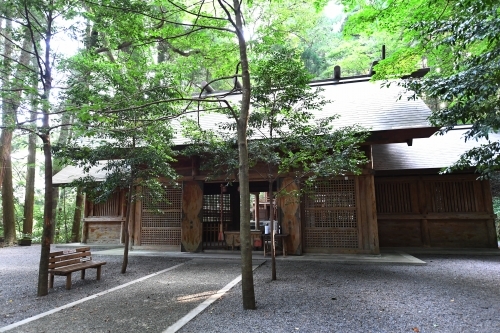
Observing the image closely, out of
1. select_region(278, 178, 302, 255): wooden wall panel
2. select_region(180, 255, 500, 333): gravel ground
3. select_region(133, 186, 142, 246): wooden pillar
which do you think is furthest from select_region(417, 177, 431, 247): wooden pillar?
select_region(133, 186, 142, 246): wooden pillar

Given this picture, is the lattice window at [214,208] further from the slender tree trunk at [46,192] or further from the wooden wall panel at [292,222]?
the slender tree trunk at [46,192]

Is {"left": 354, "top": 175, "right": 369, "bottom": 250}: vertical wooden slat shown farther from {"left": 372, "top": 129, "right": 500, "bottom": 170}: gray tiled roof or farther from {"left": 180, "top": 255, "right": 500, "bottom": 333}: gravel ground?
{"left": 372, "top": 129, "right": 500, "bottom": 170}: gray tiled roof

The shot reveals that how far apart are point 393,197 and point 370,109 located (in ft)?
9.91

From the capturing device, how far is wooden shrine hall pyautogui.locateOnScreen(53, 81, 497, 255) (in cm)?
760

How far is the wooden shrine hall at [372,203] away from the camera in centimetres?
760

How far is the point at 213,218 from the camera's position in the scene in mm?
11039

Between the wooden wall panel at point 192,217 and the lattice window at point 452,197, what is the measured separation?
717 cm

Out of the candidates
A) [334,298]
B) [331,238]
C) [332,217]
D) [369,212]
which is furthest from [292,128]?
[331,238]

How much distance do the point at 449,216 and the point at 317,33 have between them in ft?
37.3

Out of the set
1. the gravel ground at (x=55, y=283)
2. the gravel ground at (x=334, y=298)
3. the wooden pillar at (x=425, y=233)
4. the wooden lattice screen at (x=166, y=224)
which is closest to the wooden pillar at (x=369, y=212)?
the gravel ground at (x=334, y=298)

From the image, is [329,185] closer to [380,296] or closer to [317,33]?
[380,296]

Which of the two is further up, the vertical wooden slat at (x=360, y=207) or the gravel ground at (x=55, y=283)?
the vertical wooden slat at (x=360, y=207)

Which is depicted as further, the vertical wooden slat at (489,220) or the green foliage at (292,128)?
the vertical wooden slat at (489,220)

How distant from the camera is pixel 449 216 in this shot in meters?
8.80
